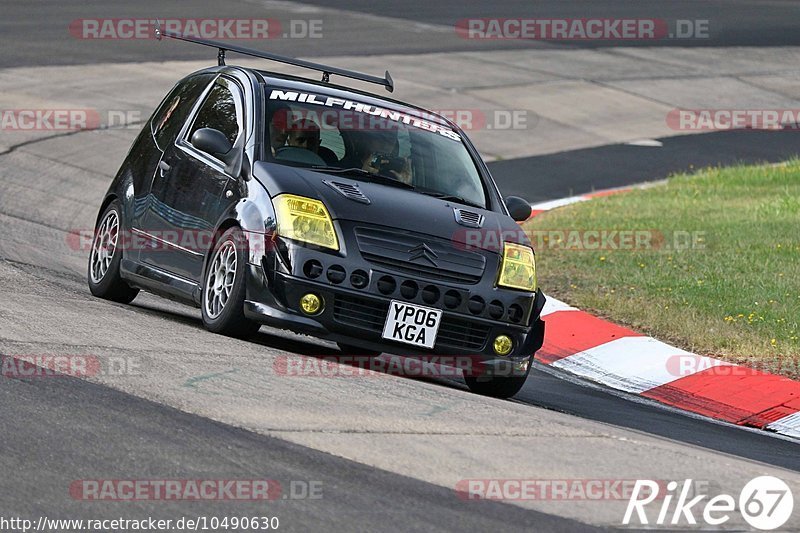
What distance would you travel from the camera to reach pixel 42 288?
9688mm

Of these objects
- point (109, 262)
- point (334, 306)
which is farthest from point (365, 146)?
point (109, 262)

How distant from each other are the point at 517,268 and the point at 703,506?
295cm

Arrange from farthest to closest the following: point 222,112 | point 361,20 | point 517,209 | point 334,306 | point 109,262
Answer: point 361,20
point 109,262
point 222,112
point 517,209
point 334,306

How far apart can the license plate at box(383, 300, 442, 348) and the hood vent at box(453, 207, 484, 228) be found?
647 mm

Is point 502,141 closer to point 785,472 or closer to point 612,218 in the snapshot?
point 612,218

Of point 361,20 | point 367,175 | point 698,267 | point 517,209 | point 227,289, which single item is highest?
point 361,20

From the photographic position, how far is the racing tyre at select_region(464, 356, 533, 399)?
28.6 feet

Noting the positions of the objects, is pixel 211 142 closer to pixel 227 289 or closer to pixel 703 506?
pixel 227 289

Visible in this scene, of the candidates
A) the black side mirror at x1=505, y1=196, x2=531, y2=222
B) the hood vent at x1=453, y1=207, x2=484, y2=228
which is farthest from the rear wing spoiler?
the hood vent at x1=453, y1=207, x2=484, y2=228

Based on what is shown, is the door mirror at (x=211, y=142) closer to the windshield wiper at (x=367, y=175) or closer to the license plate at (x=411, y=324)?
the windshield wiper at (x=367, y=175)

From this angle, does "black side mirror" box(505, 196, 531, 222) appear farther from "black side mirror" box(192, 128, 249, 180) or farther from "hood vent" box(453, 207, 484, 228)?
"black side mirror" box(192, 128, 249, 180)

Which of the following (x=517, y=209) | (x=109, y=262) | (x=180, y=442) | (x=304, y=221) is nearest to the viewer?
(x=180, y=442)

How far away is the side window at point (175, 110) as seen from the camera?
995 cm

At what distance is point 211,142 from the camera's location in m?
8.84
